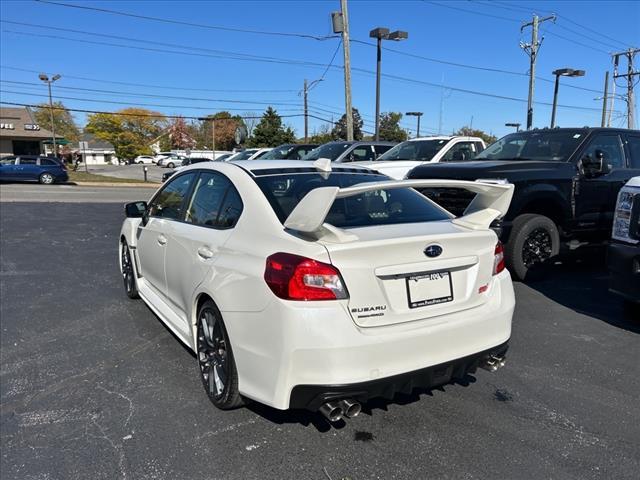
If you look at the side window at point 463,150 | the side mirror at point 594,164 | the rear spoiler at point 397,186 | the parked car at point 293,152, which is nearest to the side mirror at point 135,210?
the rear spoiler at point 397,186

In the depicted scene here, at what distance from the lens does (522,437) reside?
294 cm

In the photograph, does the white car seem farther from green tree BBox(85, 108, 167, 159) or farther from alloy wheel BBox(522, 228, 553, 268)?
green tree BBox(85, 108, 167, 159)

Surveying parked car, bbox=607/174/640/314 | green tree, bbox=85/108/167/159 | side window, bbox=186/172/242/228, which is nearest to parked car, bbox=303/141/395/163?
parked car, bbox=607/174/640/314

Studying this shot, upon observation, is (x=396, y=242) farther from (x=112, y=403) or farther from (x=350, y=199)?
(x=112, y=403)

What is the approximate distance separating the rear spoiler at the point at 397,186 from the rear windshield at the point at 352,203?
23 cm

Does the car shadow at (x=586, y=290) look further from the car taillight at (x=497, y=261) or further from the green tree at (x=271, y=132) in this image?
the green tree at (x=271, y=132)

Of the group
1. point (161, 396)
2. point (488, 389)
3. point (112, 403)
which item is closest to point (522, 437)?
point (488, 389)

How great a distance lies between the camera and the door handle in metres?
3.29

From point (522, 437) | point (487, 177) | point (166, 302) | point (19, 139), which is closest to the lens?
point (522, 437)

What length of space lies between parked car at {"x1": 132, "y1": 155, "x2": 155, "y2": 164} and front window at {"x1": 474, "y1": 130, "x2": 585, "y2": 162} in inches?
3336

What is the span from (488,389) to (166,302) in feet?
8.72

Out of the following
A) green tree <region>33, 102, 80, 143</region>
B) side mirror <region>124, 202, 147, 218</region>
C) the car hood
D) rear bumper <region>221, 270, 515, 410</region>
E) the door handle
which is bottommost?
rear bumper <region>221, 270, 515, 410</region>

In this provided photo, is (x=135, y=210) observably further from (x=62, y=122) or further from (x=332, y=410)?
(x=62, y=122)

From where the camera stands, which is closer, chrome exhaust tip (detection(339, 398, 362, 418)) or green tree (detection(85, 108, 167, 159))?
chrome exhaust tip (detection(339, 398, 362, 418))
